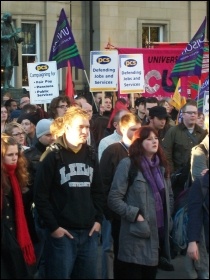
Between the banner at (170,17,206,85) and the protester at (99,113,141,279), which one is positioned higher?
the banner at (170,17,206,85)

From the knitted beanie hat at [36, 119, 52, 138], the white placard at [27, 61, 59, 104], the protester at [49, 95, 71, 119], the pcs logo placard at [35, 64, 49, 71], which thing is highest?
the pcs logo placard at [35, 64, 49, 71]

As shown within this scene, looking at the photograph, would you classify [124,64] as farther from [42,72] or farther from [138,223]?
[138,223]

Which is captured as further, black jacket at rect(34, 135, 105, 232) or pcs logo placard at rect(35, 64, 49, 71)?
pcs logo placard at rect(35, 64, 49, 71)

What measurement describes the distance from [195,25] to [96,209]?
2283 centimetres

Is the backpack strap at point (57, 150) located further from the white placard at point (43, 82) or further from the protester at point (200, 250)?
the white placard at point (43, 82)

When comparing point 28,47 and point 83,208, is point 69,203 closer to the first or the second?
point 83,208

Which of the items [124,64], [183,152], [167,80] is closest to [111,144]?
[183,152]

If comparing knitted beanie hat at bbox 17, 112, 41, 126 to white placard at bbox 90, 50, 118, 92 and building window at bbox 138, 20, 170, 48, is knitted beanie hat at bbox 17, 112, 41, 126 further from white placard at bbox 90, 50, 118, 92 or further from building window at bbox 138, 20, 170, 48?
building window at bbox 138, 20, 170, 48

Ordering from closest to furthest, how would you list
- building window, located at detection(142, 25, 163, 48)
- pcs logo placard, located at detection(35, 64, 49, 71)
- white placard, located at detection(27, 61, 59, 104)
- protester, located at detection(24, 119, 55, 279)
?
1. protester, located at detection(24, 119, 55, 279)
2. white placard, located at detection(27, 61, 59, 104)
3. pcs logo placard, located at detection(35, 64, 49, 71)
4. building window, located at detection(142, 25, 163, 48)

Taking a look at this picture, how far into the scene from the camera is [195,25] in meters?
28.4

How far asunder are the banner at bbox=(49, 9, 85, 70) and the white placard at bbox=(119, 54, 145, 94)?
0.71 meters

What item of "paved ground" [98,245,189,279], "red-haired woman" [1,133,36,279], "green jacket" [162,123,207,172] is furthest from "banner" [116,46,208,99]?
"red-haired woman" [1,133,36,279]

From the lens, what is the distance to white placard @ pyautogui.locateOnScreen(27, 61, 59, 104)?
12406 millimetres

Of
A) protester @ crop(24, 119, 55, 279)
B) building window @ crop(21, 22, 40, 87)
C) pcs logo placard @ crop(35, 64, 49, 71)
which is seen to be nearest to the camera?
protester @ crop(24, 119, 55, 279)
